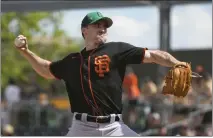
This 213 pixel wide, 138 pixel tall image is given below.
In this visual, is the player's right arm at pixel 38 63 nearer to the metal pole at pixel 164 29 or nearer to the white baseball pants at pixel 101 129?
the white baseball pants at pixel 101 129

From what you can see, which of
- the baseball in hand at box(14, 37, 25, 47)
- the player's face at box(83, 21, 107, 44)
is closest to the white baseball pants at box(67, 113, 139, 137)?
the player's face at box(83, 21, 107, 44)

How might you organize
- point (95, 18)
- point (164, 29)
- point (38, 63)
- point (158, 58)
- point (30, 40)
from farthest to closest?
1. point (30, 40)
2. point (164, 29)
3. point (38, 63)
4. point (95, 18)
5. point (158, 58)

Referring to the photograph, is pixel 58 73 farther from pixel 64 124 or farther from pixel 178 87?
pixel 64 124

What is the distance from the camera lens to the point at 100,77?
4.93 metres

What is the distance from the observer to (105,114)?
496cm

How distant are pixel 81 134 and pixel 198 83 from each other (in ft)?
23.1

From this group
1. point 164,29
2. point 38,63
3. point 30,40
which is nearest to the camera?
point 38,63

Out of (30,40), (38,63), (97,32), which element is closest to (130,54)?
(97,32)

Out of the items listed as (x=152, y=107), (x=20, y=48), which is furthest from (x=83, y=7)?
(x=20, y=48)

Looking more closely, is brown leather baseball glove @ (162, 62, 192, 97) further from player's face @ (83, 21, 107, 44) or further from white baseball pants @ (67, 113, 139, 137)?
player's face @ (83, 21, 107, 44)

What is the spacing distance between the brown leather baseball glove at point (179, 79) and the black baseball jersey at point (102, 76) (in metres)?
0.30

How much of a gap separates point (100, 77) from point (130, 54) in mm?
291

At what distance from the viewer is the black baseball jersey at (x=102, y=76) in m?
4.92

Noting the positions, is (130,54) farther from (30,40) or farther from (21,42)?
(30,40)
